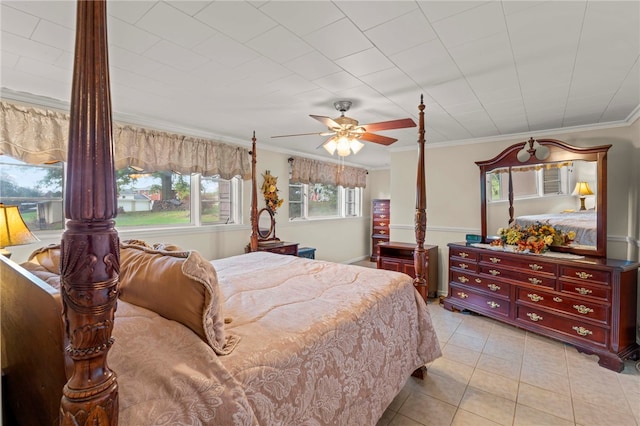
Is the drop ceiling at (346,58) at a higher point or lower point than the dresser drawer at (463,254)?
higher

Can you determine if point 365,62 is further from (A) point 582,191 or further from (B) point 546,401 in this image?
(A) point 582,191

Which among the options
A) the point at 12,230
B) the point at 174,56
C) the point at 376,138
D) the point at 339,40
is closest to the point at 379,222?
the point at 376,138

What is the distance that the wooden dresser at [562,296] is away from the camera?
99.3 inches

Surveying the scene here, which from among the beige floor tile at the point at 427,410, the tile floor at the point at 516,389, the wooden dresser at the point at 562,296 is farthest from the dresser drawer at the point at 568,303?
the beige floor tile at the point at 427,410

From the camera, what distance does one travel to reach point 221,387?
938 millimetres

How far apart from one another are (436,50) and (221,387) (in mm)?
2030

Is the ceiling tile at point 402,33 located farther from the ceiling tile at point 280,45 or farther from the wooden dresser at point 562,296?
the wooden dresser at point 562,296

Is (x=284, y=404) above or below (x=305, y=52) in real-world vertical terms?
below

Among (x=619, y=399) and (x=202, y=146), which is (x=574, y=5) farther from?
(x=202, y=146)

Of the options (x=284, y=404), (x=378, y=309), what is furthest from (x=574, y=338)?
(x=284, y=404)

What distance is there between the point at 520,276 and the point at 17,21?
4.33m

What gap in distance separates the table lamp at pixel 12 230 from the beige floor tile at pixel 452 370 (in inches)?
124

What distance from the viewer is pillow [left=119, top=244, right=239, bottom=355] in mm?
1073

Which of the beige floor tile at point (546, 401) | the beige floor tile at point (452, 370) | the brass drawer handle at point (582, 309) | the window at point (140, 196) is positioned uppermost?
the window at point (140, 196)
